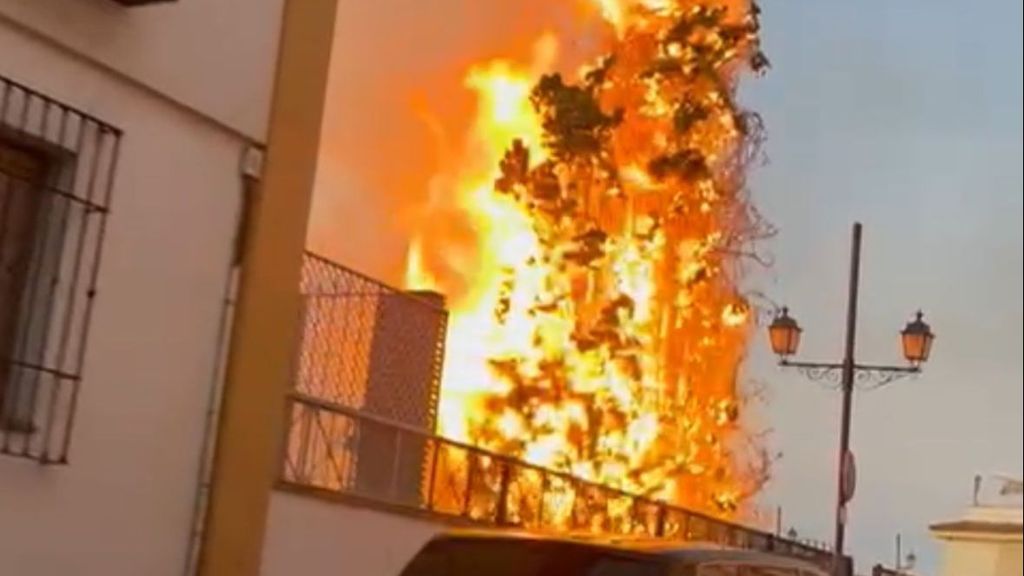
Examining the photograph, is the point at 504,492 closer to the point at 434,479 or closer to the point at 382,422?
the point at 434,479

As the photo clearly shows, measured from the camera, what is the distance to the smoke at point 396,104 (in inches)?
643

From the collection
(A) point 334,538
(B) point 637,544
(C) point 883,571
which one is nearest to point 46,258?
(B) point 637,544

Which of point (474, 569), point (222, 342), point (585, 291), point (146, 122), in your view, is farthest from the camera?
point (585, 291)

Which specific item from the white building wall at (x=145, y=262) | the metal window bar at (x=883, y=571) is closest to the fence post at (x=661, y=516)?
the metal window bar at (x=883, y=571)

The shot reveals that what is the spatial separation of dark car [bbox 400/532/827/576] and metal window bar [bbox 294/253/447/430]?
295 cm

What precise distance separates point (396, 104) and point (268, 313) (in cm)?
962

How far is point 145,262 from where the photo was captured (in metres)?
8.04

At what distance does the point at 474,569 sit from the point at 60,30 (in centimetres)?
295

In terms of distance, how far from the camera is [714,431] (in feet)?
71.6

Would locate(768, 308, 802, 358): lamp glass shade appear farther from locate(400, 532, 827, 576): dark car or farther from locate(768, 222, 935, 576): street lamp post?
locate(400, 532, 827, 576): dark car

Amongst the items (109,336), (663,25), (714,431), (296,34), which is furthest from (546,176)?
(109,336)

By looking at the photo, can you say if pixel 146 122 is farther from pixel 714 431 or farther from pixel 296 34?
A: pixel 714 431

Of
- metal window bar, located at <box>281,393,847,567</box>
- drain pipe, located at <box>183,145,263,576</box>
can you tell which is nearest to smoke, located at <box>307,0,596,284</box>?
metal window bar, located at <box>281,393,847,567</box>

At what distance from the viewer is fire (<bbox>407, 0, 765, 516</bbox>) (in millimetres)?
18297
